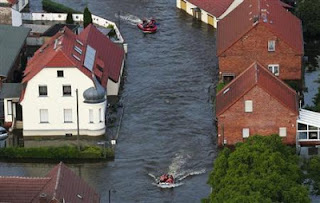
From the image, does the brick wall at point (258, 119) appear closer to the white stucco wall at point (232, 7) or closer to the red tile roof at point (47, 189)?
the red tile roof at point (47, 189)

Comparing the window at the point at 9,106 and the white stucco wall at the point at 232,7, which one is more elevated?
the white stucco wall at the point at 232,7

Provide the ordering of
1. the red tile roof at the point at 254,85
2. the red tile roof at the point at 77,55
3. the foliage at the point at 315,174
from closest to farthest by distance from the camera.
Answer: the foliage at the point at 315,174, the red tile roof at the point at 254,85, the red tile roof at the point at 77,55

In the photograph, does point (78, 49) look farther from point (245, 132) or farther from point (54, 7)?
point (54, 7)

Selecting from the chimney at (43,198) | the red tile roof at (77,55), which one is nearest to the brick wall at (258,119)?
the red tile roof at (77,55)

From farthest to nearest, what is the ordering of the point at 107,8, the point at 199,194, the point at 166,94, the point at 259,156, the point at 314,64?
the point at 107,8
the point at 314,64
the point at 166,94
the point at 199,194
the point at 259,156

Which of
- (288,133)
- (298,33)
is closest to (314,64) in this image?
(298,33)

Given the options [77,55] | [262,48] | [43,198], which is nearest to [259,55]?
[262,48]

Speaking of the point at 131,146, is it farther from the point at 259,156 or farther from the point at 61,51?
the point at 259,156
